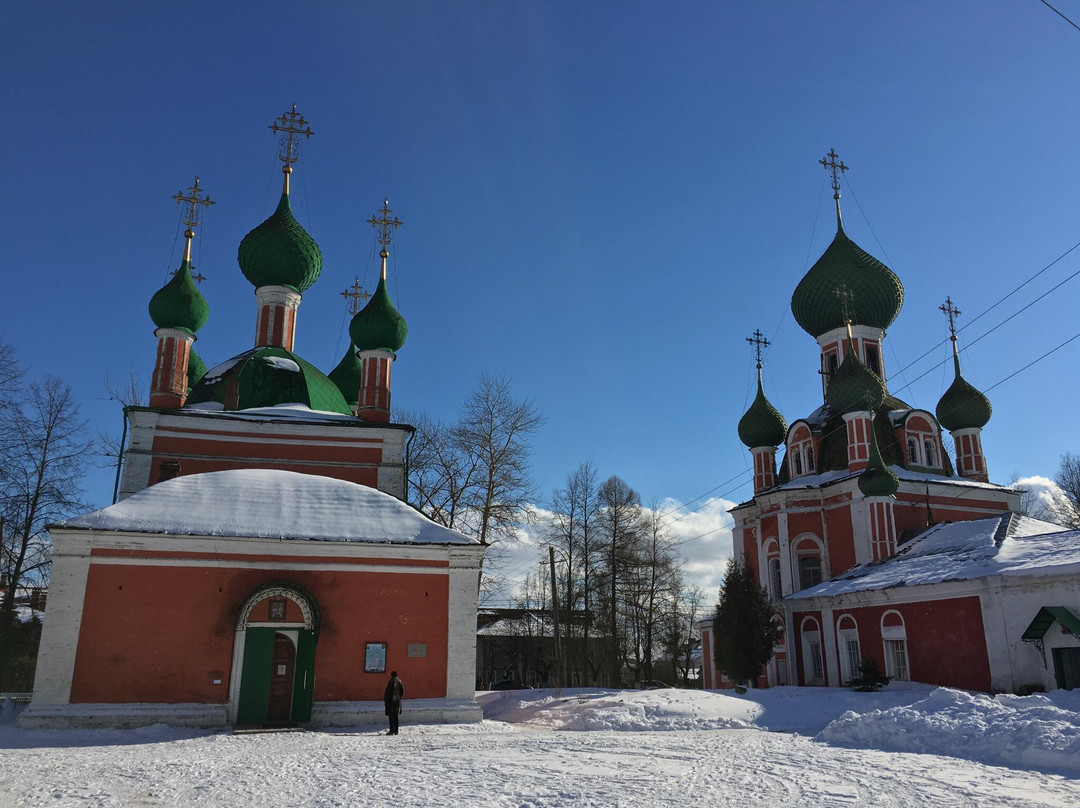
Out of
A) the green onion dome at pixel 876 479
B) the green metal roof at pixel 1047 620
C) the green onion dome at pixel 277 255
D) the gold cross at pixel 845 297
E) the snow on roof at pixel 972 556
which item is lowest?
the green metal roof at pixel 1047 620

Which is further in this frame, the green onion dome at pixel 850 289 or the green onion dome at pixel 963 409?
the green onion dome at pixel 850 289

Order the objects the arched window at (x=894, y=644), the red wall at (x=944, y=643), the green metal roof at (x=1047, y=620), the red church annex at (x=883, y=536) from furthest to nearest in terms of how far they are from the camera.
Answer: the arched window at (x=894, y=644) → the red wall at (x=944, y=643) → the red church annex at (x=883, y=536) → the green metal roof at (x=1047, y=620)

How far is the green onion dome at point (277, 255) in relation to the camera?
24.3 m

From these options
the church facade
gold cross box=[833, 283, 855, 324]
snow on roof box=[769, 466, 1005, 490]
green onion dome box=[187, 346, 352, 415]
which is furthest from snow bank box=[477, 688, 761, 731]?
gold cross box=[833, 283, 855, 324]

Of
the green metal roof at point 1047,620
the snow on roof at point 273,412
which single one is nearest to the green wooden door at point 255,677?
the snow on roof at point 273,412

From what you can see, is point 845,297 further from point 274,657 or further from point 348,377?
point 274,657

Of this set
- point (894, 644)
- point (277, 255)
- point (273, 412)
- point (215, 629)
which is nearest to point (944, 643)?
point (894, 644)

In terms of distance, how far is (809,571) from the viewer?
2698 centimetres

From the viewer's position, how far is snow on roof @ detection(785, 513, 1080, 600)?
1722cm

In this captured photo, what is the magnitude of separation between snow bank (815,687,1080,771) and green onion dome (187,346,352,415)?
14974mm

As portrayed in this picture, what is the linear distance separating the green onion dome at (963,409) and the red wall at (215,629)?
21.3 meters

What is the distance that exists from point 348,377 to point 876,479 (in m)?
17.6

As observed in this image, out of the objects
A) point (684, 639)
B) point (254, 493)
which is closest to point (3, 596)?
point (254, 493)

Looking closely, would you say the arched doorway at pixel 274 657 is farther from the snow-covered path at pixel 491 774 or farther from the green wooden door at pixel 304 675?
the snow-covered path at pixel 491 774
